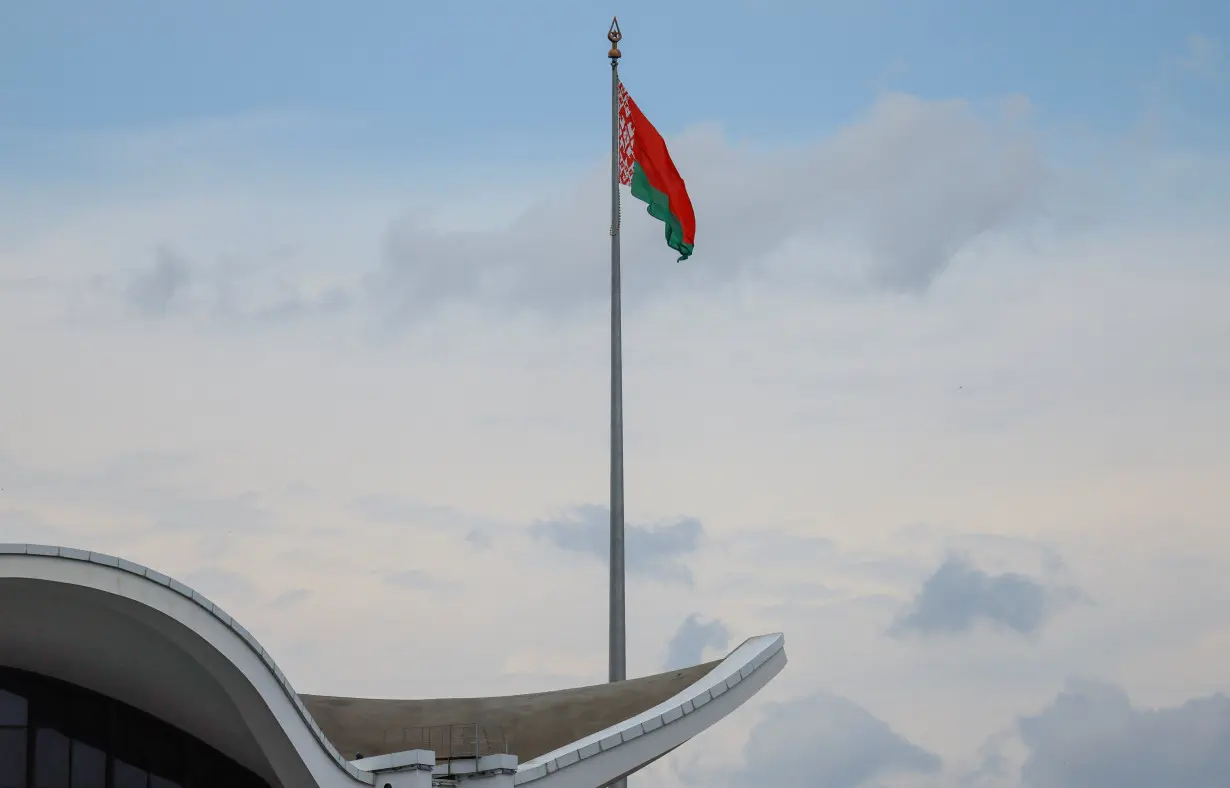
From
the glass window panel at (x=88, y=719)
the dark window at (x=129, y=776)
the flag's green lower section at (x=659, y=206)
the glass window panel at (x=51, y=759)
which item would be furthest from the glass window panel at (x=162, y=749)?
the flag's green lower section at (x=659, y=206)

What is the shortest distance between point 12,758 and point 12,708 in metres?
0.81

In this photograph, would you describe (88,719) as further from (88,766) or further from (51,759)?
(51,759)

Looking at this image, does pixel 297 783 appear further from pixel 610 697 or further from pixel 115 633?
pixel 610 697

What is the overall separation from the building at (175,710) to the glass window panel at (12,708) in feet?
0.07

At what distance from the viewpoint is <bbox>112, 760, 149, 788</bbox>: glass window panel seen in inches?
1066

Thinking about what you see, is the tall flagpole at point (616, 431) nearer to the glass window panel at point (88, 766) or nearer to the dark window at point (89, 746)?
the dark window at point (89, 746)

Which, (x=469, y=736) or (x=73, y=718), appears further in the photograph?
(x=469, y=736)

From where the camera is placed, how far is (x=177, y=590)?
24531 millimetres

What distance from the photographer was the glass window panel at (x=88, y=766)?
26609 mm

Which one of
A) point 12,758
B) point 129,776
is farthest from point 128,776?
point 12,758

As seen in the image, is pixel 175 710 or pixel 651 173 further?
pixel 651 173

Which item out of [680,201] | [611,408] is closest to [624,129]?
[680,201]

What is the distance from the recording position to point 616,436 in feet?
114

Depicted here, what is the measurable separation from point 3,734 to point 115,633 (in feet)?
8.76
